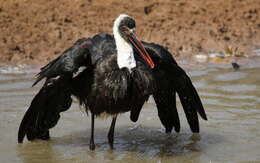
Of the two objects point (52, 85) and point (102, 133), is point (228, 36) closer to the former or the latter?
point (102, 133)

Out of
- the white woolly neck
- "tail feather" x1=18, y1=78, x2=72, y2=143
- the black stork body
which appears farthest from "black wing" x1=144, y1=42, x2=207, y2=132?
"tail feather" x1=18, y1=78, x2=72, y2=143

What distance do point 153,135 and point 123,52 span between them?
1689 millimetres

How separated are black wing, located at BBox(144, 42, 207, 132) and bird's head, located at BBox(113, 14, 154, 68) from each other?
0.33 meters

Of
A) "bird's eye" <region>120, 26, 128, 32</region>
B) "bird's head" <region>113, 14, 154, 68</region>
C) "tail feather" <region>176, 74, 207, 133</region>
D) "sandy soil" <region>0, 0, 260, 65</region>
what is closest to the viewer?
"bird's head" <region>113, 14, 154, 68</region>

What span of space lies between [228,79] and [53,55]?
11.3 ft

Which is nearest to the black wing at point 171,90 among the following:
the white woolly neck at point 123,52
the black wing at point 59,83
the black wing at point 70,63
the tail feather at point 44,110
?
the white woolly neck at point 123,52

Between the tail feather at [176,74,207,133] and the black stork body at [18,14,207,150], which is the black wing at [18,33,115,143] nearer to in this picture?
the black stork body at [18,14,207,150]

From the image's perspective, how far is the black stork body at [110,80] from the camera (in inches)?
249

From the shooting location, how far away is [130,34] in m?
6.45

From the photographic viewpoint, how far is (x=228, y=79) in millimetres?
9648

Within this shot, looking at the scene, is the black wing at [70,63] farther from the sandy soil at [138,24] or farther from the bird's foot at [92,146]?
the sandy soil at [138,24]

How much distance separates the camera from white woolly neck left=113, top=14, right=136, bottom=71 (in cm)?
625

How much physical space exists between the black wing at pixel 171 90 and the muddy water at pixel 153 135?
0.26m

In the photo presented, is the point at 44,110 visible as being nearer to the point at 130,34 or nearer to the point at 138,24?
the point at 130,34
